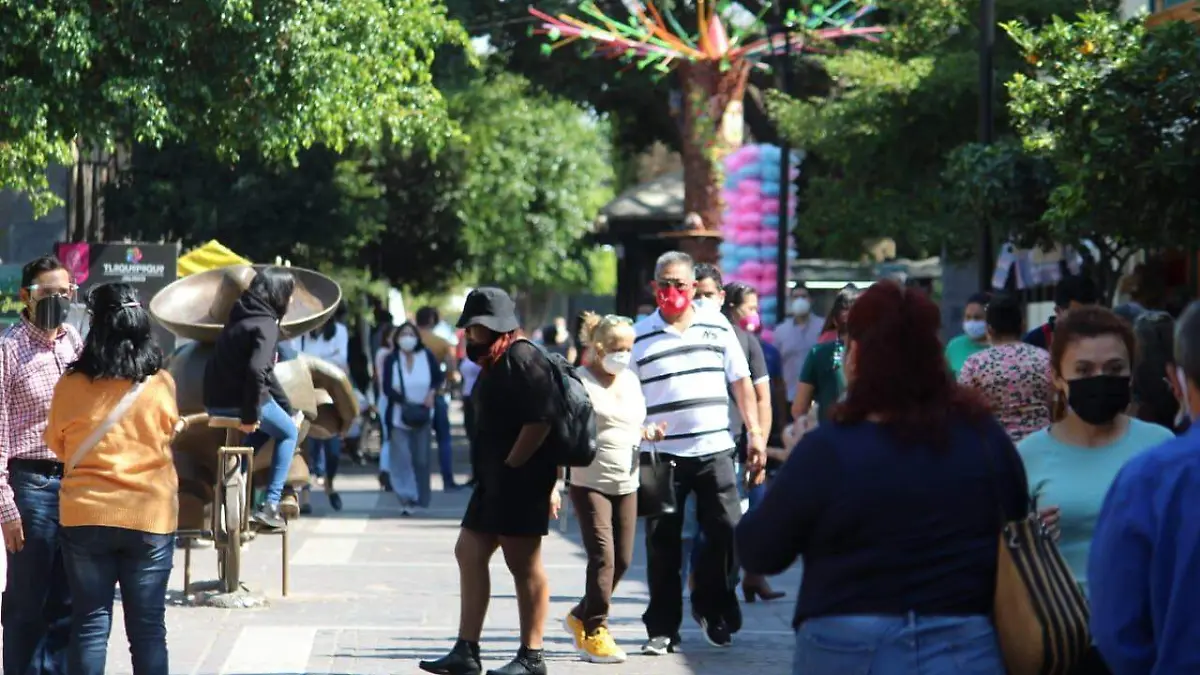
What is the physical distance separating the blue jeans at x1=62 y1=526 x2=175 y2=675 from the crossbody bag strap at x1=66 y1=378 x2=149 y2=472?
226 mm

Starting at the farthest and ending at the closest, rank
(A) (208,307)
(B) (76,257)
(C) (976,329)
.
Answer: (B) (76,257), (A) (208,307), (C) (976,329)

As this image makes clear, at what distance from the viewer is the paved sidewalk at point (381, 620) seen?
972cm

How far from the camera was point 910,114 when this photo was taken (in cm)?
2453

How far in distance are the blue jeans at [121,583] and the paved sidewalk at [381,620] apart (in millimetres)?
2130

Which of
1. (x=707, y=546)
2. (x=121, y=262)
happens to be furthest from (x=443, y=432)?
(x=707, y=546)

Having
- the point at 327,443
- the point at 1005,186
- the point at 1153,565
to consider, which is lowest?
the point at 327,443

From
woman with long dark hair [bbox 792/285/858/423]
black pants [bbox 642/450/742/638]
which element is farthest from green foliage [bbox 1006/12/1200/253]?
black pants [bbox 642/450/742/638]

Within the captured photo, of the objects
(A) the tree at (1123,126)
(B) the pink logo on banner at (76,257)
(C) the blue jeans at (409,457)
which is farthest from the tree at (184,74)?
(A) the tree at (1123,126)

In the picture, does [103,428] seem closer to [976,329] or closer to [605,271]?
[976,329]

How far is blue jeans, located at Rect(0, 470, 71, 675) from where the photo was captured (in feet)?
24.9

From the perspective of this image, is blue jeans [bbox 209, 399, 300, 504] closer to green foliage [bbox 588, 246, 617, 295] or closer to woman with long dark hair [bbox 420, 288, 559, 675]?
woman with long dark hair [bbox 420, 288, 559, 675]

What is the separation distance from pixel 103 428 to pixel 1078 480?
323cm

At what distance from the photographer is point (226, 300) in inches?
518

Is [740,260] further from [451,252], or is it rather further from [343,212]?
[451,252]
